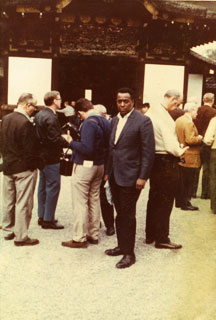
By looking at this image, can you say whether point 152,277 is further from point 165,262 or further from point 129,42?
point 129,42

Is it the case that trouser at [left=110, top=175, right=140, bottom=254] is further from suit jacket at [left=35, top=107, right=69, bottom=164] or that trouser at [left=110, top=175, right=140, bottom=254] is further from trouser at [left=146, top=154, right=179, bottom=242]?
suit jacket at [left=35, top=107, right=69, bottom=164]

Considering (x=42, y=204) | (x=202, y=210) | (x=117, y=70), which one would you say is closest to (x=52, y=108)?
(x=42, y=204)

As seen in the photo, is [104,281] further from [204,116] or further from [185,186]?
[204,116]

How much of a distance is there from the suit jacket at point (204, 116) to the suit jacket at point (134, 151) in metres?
4.01

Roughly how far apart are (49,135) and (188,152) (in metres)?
2.62

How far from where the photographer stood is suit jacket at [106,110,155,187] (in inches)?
189

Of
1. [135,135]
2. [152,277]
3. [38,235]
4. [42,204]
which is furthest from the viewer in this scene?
[42,204]

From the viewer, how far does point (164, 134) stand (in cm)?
530

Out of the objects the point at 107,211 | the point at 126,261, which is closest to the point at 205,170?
the point at 107,211

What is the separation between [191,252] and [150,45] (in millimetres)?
9257

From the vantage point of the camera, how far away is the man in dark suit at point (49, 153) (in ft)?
19.1

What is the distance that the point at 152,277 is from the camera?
4496mm

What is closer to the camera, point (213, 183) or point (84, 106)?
point (84, 106)

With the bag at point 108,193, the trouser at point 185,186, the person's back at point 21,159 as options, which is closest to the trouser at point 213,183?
the trouser at point 185,186
